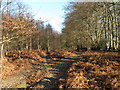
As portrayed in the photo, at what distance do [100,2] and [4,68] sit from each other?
39.2 feet

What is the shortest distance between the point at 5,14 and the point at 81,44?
17225 millimetres

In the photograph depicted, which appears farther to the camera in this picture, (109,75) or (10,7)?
(10,7)

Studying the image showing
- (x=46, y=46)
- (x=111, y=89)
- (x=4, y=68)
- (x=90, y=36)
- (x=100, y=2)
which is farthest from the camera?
(x=46, y=46)

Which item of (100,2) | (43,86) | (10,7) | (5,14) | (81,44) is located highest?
(100,2)

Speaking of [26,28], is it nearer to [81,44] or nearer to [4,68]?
[4,68]

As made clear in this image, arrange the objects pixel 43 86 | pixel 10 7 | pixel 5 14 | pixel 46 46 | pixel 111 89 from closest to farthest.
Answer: pixel 111 89 < pixel 43 86 < pixel 5 14 < pixel 10 7 < pixel 46 46

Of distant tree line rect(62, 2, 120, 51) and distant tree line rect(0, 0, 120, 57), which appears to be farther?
distant tree line rect(62, 2, 120, 51)

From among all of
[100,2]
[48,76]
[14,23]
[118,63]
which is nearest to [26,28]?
[14,23]

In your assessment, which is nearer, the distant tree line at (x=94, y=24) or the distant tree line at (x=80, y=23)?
the distant tree line at (x=80, y=23)

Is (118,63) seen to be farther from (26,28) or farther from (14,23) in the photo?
(14,23)

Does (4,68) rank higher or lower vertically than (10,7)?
lower

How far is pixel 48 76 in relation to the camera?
9484mm

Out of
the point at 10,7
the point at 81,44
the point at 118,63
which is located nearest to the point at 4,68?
the point at 10,7

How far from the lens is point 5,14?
33.1ft
